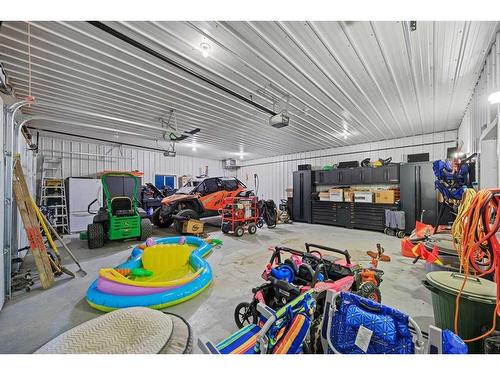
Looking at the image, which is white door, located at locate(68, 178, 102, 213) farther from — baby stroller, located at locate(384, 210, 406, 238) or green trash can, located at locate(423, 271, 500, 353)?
baby stroller, located at locate(384, 210, 406, 238)

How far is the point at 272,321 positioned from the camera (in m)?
1.29

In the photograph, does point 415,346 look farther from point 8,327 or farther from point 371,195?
point 371,195

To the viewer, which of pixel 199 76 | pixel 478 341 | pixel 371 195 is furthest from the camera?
pixel 371 195

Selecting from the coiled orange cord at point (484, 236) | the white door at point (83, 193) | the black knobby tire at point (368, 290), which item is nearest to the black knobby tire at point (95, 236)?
the white door at point (83, 193)

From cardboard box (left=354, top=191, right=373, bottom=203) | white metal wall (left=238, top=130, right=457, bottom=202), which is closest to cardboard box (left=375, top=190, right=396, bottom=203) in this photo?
cardboard box (left=354, top=191, right=373, bottom=203)

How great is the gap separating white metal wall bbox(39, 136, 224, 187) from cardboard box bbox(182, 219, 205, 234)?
193 inches

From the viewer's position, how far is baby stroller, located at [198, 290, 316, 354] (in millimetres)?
1299

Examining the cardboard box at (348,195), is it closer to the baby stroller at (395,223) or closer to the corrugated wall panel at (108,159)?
the baby stroller at (395,223)

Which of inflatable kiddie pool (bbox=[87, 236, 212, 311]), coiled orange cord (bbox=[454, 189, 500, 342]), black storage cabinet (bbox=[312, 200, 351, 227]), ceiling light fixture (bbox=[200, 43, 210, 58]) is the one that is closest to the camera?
coiled orange cord (bbox=[454, 189, 500, 342])

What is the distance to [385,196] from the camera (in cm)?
679

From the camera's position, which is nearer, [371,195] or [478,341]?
[478,341]

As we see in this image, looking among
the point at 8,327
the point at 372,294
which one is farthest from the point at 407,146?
the point at 8,327

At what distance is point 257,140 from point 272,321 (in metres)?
7.40

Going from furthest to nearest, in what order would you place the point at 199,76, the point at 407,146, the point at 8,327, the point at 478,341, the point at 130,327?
the point at 407,146, the point at 199,76, the point at 8,327, the point at 478,341, the point at 130,327
